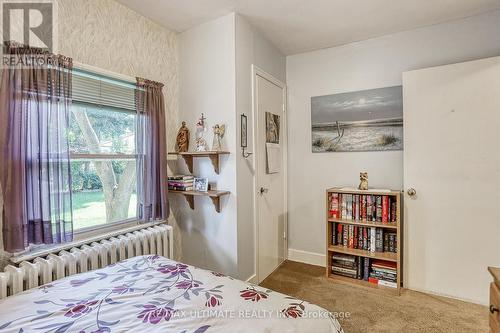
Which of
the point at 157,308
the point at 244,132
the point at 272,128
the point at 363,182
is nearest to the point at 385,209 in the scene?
the point at 363,182

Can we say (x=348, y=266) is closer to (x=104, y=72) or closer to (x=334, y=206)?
(x=334, y=206)

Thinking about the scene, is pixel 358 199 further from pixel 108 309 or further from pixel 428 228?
pixel 108 309

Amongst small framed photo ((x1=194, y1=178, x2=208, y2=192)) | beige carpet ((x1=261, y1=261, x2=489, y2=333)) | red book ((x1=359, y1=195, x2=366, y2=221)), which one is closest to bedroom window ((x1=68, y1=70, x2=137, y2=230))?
small framed photo ((x1=194, y1=178, x2=208, y2=192))

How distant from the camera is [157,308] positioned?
3.76 ft

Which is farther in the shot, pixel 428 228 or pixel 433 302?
pixel 428 228

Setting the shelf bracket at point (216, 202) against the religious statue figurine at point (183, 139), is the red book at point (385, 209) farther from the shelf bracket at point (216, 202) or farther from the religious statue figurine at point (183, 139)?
the religious statue figurine at point (183, 139)

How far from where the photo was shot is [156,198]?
7.38 feet

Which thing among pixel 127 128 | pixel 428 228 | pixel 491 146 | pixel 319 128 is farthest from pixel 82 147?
pixel 491 146

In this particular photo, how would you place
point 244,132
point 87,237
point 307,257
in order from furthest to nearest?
point 307,257 < point 244,132 < point 87,237

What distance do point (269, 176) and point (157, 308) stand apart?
1.89 meters

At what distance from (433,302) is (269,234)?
5.16ft

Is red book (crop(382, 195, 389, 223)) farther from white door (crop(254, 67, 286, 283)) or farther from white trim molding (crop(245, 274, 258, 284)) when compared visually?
white trim molding (crop(245, 274, 258, 284))

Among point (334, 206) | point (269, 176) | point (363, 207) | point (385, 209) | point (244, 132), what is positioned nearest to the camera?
point (244, 132)

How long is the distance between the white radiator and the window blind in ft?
3.46
